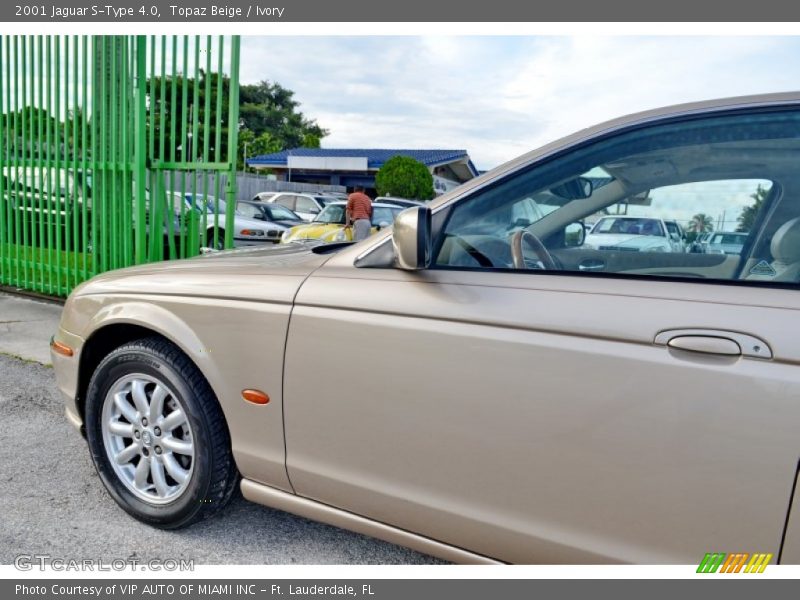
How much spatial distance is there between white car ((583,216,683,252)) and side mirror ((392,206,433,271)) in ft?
1.90

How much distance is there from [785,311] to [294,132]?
59648 mm

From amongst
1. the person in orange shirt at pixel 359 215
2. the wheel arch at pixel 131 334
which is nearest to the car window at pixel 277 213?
the person in orange shirt at pixel 359 215

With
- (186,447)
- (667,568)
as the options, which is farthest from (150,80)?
(667,568)

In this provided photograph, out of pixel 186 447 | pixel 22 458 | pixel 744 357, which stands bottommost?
pixel 22 458

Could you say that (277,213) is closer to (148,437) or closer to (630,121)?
(148,437)

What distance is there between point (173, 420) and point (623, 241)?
1871mm

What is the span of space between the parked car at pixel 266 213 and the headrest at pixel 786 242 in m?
14.6

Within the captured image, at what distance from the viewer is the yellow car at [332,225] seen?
11719mm

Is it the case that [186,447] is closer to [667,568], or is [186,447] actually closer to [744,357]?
[667,568]

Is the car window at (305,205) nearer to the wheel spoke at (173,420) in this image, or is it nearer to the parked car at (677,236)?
the wheel spoke at (173,420)

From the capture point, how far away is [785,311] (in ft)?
5.25

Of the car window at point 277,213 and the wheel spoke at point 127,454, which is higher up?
the car window at point 277,213

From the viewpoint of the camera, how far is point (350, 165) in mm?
35750

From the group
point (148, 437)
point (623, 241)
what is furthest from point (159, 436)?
point (623, 241)
